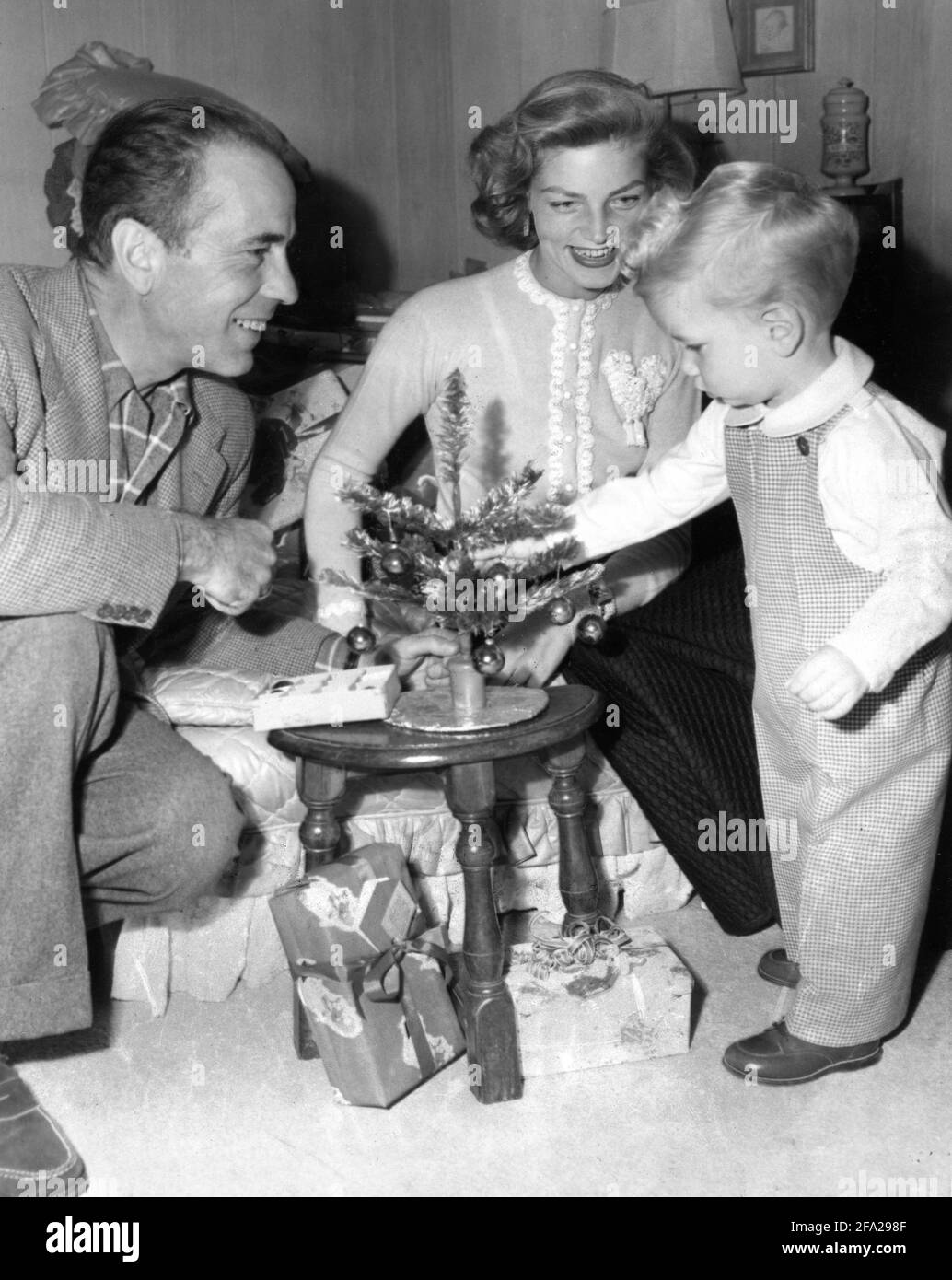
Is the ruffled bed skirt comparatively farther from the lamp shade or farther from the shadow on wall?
the lamp shade

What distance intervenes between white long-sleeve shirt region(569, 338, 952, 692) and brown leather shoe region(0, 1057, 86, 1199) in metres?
1.13

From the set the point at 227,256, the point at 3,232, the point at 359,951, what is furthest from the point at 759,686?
the point at 3,232

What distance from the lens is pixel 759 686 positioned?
2.24 m

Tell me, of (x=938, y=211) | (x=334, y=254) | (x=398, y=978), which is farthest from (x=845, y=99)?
(x=398, y=978)

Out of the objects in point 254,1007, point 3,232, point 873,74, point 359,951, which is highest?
point 873,74

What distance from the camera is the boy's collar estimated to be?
6.68 ft

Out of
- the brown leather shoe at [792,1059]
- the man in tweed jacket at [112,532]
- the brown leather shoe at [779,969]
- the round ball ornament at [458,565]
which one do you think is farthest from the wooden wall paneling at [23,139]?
the brown leather shoe at [792,1059]

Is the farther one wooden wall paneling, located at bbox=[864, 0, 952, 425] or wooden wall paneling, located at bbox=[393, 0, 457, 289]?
wooden wall paneling, located at bbox=[393, 0, 457, 289]

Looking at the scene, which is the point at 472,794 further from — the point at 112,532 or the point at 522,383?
the point at 522,383

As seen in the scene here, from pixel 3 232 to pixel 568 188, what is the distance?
57.9 inches

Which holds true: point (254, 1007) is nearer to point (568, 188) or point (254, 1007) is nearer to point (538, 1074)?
point (538, 1074)

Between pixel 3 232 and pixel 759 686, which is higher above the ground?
pixel 3 232

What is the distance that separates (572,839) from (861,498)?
29.0 inches

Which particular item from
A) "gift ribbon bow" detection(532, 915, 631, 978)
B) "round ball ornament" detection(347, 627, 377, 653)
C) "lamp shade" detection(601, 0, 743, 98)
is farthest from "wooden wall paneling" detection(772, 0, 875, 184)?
"gift ribbon bow" detection(532, 915, 631, 978)
